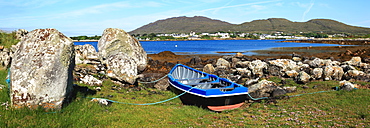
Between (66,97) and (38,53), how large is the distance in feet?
6.29

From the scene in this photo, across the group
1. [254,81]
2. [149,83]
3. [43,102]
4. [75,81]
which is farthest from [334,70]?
[43,102]

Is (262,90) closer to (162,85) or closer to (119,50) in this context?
(162,85)

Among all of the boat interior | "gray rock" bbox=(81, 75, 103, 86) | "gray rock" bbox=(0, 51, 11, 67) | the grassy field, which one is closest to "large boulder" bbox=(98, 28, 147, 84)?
"gray rock" bbox=(81, 75, 103, 86)

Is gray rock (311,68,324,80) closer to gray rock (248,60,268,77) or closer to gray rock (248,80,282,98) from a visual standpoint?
gray rock (248,60,268,77)

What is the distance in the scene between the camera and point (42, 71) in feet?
30.2

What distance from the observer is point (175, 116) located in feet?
37.3

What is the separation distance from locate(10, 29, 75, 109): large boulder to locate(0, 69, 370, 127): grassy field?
46cm

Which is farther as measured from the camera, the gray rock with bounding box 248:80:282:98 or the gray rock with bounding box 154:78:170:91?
the gray rock with bounding box 154:78:170:91

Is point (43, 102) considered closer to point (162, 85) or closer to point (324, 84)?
point (162, 85)

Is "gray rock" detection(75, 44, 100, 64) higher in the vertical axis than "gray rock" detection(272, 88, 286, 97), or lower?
higher

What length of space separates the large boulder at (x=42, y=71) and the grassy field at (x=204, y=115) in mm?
457

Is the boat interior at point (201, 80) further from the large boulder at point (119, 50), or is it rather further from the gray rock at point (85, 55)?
the gray rock at point (85, 55)

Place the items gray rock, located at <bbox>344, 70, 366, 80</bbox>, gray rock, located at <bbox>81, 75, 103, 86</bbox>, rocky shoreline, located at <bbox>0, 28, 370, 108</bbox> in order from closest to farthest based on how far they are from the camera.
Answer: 1. rocky shoreline, located at <bbox>0, 28, 370, 108</bbox>
2. gray rock, located at <bbox>81, 75, 103, 86</bbox>
3. gray rock, located at <bbox>344, 70, 366, 80</bbox>

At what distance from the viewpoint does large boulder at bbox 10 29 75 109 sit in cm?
905
